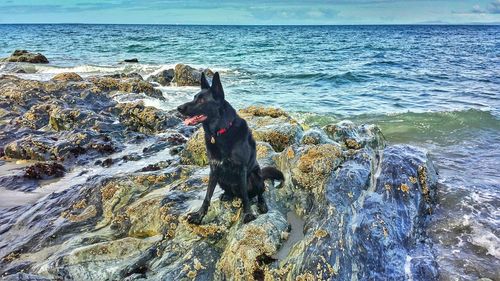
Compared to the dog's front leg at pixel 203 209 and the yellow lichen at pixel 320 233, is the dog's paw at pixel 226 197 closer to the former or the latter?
the dog's front leg at pixel 203 209

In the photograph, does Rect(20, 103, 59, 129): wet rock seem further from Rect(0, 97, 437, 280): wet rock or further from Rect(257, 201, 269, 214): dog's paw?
Rect(257, 201, 269, 214): dog's paw

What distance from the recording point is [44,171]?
901 cm

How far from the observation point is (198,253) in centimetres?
498

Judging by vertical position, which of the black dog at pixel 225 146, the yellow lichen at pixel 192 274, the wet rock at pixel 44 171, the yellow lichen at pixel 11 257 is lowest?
the wet rock at pixel 44 171

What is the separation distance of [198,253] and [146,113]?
8763 millimetres

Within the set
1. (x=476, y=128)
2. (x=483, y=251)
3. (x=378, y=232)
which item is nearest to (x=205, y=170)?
(x=378, y=232)

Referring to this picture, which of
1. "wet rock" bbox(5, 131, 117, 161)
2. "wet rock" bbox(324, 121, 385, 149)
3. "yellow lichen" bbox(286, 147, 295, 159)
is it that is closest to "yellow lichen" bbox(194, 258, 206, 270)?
"yellow lichen" bbox(286, 147, 295, 159)

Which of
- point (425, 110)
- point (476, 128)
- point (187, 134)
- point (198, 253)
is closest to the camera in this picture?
point (198, 253)

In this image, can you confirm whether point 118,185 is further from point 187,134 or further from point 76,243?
point 187,134

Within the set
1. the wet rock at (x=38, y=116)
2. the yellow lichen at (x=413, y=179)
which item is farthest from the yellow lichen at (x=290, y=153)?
the wet rock at (x=38, y=116)

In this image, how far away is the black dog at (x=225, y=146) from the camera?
15.7 ft

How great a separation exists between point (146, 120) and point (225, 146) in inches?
329

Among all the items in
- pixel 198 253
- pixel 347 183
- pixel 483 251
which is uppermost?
pixel 347 183

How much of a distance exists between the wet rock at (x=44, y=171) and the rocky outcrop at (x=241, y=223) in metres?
0.02
